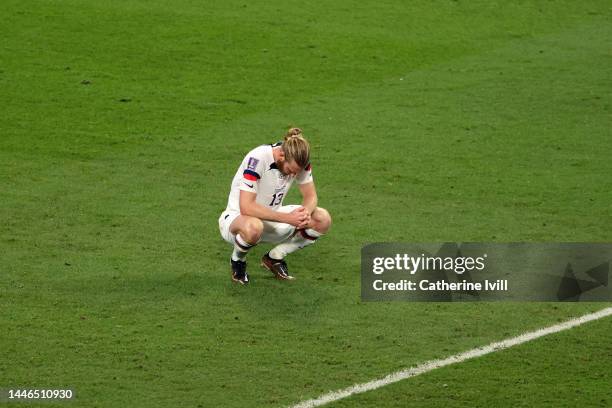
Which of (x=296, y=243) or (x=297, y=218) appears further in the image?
(x=296, y=243)

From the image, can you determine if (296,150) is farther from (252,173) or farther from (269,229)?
(269,229)

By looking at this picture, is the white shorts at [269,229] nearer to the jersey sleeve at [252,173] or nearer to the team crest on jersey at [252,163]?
the jersey sleeve at [252,173]

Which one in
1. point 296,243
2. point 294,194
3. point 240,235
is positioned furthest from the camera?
point 294,194

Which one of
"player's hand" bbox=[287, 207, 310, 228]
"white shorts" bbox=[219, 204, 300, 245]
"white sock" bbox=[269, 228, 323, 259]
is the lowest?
"white sock" bbox=[269, 228, 323, 259]

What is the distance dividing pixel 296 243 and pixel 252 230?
2.29 ft

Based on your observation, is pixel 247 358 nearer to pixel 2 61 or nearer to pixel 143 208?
pixel 143 208

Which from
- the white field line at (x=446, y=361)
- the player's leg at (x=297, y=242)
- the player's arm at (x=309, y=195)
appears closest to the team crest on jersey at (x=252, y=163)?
the player's arm at (x=309, y=195)

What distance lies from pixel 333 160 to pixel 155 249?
10.4ft

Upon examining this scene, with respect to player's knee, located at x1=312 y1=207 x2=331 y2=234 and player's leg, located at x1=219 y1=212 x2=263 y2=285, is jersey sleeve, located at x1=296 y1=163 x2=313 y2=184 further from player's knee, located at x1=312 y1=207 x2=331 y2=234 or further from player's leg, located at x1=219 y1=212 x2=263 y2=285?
player's leg, located at x1=219 y1=212 x2=263 y2=285

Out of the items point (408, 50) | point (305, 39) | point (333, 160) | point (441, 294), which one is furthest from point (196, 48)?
point (441, 294)

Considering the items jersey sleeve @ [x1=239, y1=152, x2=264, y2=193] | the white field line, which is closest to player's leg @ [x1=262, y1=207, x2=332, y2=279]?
jersey sleeve @ [x1=239, y1=152, x2=264, y2=193]

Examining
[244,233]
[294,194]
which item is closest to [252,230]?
[244,233]

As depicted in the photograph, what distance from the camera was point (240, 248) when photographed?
992cm

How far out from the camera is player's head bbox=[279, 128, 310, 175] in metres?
9.61
